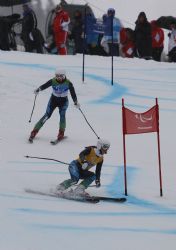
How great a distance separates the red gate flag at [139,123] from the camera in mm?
11758

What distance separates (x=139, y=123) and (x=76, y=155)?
2.56 meters

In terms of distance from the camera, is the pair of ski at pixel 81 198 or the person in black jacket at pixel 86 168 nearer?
the pair of ski at pixel 81 198

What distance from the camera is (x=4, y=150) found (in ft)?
46.0

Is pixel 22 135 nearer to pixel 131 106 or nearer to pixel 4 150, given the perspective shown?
pixel 4 150

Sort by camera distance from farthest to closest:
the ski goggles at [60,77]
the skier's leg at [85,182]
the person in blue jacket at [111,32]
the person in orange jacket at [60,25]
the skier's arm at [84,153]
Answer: the person in orange jacket at [60,25] < the person in blue jacket at [111,32] < the ski goggles at [60,77] < the skier's arm at [84,153] < the skier's leg at [85,182]

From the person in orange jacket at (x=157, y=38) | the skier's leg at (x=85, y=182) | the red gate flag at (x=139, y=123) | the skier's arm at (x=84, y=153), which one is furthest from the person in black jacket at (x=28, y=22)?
the skier's leg at (x=85, y=182)

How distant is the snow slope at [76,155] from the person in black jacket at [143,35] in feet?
1.54

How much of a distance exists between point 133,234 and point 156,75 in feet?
43.7

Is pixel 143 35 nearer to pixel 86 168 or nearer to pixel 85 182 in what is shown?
pixel 86 168

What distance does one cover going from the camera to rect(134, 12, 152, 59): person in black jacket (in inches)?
880

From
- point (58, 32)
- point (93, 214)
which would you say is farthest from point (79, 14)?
point (93, 214)

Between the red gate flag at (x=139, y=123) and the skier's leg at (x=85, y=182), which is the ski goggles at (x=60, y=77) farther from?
the skier's leg at (x=85, y=182)

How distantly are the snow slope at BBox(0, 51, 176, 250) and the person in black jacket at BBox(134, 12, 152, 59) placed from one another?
47 cm

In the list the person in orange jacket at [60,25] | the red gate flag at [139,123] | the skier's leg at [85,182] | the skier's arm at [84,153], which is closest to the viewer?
the skier's leg at [85,182]
